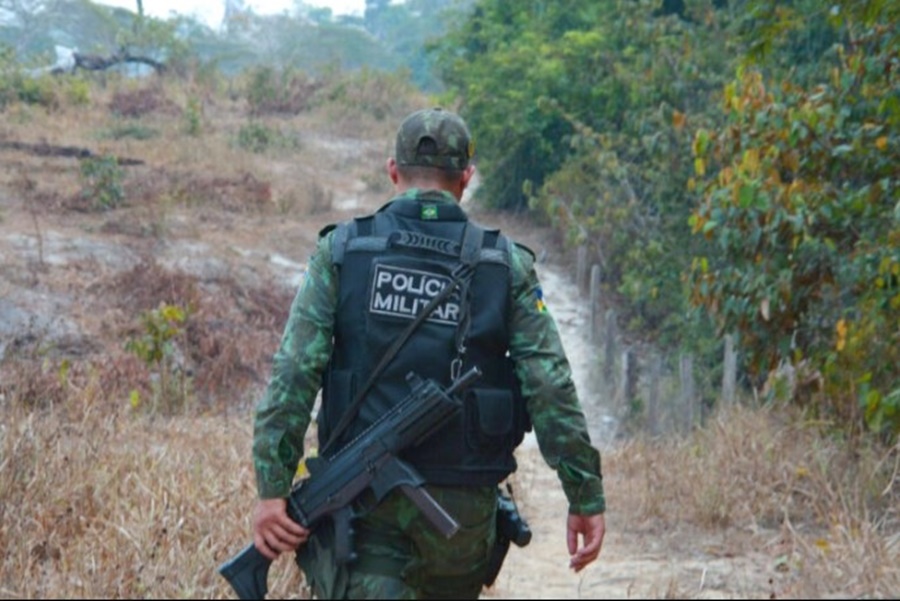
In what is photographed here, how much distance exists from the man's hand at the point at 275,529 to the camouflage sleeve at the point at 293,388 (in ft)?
0.09

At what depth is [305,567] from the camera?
3.03 m

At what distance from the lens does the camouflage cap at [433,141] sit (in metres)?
3.15

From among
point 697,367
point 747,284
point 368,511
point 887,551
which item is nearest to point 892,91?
point 747,284

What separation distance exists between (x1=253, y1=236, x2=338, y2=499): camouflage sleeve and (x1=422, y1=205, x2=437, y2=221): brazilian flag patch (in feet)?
0.92

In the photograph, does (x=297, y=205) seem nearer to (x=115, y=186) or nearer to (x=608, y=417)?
(x=115, y=186)

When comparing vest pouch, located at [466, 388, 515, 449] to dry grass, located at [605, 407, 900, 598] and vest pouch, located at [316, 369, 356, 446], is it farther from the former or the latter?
dry grass, located at [605, 407, 900, 598]

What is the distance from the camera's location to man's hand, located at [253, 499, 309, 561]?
9.68 feet

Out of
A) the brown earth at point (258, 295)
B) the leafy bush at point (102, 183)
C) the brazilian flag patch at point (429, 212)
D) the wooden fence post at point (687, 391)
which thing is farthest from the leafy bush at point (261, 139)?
the brazilian flag patch at point (429, 212)

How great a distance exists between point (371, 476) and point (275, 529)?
253 millimetres

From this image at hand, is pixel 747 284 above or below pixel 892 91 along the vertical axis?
below

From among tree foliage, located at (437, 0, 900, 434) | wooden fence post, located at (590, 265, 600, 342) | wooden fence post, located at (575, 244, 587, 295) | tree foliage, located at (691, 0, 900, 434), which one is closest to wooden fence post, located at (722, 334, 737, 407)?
tree foliage, located at (437, 0, 900, 434)

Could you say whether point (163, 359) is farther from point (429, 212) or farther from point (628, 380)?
point (429, 212)

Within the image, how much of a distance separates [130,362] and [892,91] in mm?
6449

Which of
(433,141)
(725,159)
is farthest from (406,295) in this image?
(725,159)
